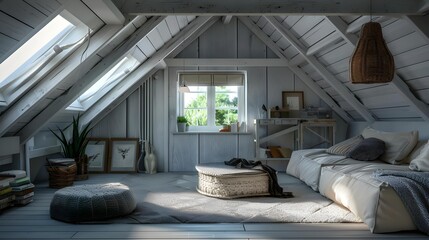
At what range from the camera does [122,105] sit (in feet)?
21.6

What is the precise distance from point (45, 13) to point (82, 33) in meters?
0.87

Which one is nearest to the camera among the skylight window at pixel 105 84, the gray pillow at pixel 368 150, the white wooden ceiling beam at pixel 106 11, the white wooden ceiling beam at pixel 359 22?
the white wooden ceiling beam at pixel 106 11

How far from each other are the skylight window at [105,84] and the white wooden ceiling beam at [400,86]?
2.67m

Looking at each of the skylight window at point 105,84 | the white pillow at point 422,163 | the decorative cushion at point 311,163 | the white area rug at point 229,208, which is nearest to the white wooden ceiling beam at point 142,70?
the skylight window at point 105,84

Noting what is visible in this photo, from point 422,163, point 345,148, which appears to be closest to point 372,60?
point 422,163

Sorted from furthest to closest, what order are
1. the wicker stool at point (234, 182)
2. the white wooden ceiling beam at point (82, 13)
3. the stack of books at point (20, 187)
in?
the wicker stool at point (234, 182) → the stack of books at point (20, 187) → the white wooden ceiling beam at point (82, 13)

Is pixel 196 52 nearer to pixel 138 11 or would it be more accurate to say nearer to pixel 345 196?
pixel 138 11

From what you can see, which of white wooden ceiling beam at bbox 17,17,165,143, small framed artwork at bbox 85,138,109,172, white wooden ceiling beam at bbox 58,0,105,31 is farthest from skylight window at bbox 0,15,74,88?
small framed artwork at bbox 85,138,109,172

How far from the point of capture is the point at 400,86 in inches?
172

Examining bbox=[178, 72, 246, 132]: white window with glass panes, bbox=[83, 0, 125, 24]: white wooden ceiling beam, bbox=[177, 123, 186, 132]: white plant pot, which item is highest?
bbox=[83, 0, 125, 24]: white wooden ceiling beam

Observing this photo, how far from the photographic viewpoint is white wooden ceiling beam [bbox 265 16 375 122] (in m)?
5.42

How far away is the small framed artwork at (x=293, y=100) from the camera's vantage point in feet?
21.6

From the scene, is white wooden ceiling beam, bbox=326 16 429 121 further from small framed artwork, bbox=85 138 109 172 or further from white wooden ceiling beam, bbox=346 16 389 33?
small framed artwork, bbox=85 138 109 172

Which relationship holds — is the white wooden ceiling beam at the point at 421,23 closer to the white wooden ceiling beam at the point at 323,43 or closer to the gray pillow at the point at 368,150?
the white wooden ceiling beam at the point at 323,43
